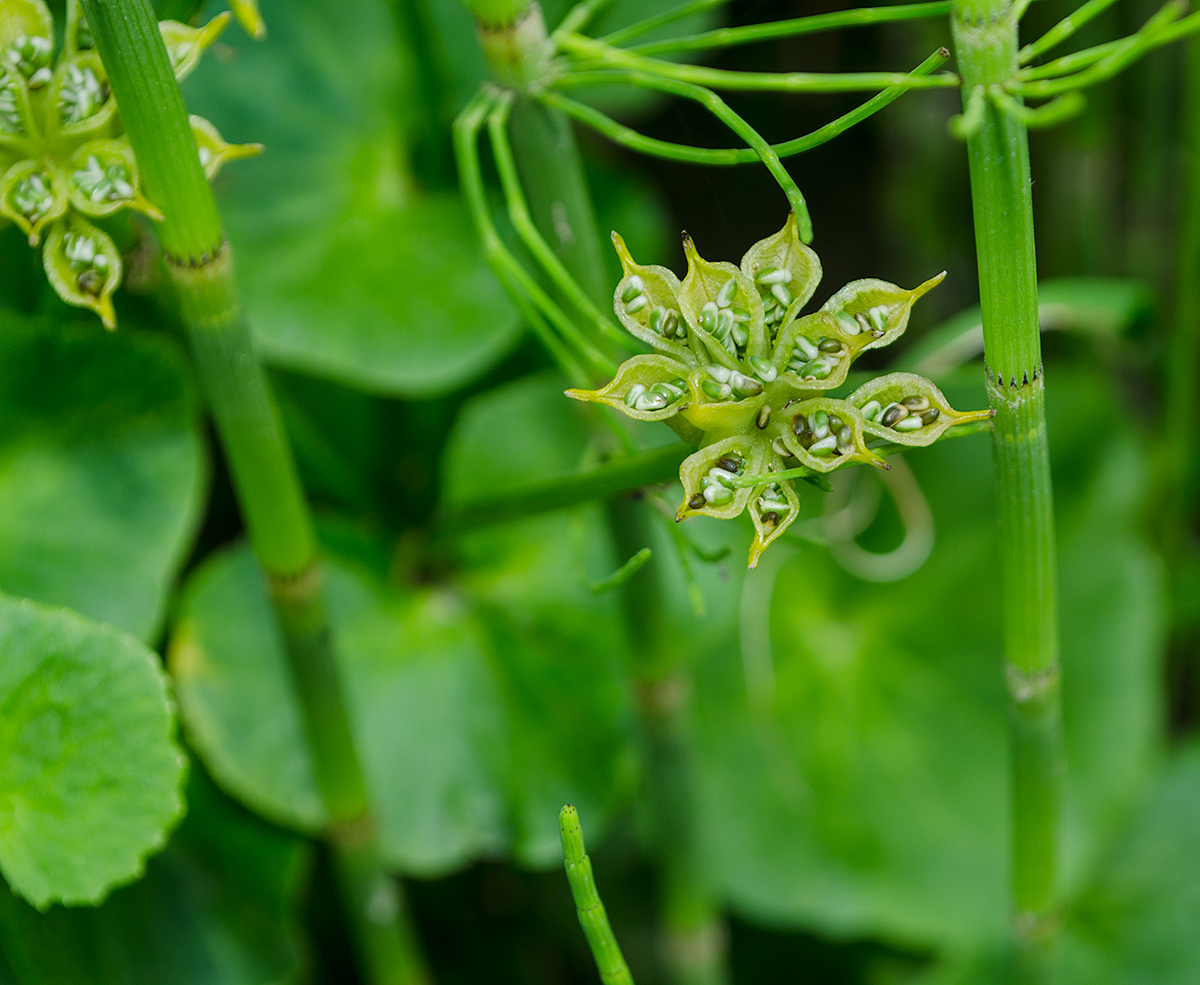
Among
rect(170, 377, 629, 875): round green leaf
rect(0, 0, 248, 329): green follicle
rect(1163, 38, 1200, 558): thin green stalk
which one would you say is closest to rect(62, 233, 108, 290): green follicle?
rect(0, 0, 248, 329): green follicle

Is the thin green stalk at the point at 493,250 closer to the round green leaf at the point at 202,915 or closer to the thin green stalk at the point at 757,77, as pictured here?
the thin green stalk at the point at 757,77

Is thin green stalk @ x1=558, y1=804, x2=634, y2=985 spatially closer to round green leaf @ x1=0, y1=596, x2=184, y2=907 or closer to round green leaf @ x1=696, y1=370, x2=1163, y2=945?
round green leaf @ x1=0, y1=596, x2=184, y2=907

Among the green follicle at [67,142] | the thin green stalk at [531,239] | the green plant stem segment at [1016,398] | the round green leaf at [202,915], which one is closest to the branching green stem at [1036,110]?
the green plant stem segment at [1016,398]

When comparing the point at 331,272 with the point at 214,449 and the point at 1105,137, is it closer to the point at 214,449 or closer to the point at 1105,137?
the point at 214,449

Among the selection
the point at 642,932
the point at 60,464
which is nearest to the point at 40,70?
the point at 60,464

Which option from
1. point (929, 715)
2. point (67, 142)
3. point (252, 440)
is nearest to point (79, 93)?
point (67, 142)
